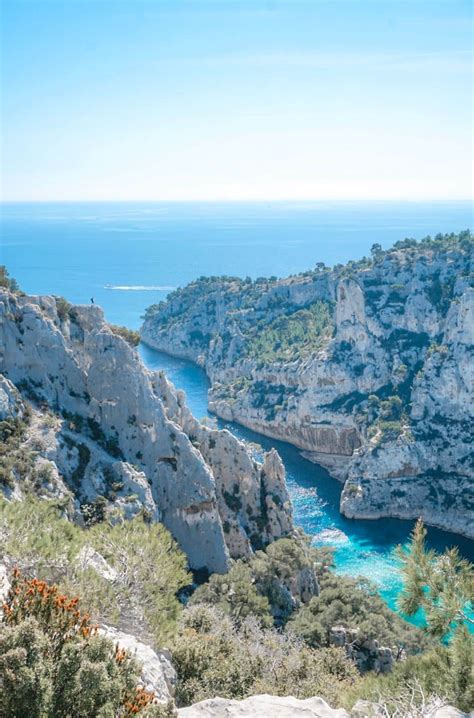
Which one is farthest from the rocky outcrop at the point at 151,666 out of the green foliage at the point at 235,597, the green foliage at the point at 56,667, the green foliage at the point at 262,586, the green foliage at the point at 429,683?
the green foliage at the point at 235,597

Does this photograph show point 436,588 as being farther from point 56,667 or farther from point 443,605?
point 56,667

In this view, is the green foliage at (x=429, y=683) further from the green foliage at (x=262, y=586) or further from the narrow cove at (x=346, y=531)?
the narrow cove at (x=346, y=531)

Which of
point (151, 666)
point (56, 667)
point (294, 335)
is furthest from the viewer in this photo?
point (294, 335)

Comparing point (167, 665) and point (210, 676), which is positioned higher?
point (167, 665)

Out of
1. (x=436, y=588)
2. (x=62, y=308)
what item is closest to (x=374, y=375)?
(x=62, y=308)

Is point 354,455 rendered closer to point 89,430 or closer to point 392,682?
point 89,430

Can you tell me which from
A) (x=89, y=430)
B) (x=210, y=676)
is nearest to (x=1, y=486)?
(x=89, y=430)
